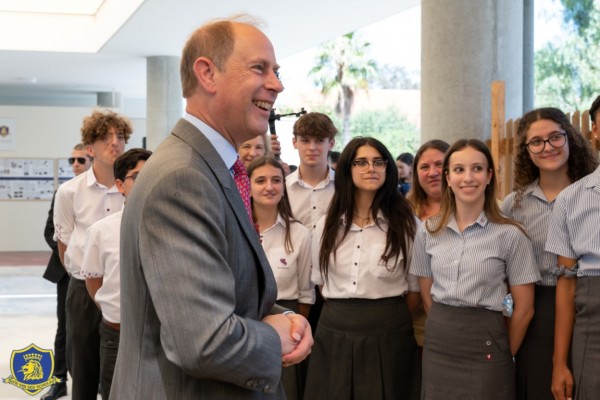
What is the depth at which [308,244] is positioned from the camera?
412cm

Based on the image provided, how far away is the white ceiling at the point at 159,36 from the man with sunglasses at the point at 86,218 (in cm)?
283

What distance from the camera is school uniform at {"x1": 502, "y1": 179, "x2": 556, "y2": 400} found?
3299 millimetres

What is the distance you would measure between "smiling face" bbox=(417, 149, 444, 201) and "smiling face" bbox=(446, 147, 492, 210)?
2.18 feet

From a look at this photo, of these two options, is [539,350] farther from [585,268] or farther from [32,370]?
[32,370]

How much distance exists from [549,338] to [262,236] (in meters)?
1.54

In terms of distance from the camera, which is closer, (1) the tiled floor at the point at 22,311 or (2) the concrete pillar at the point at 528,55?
(1) the tiled floor at the point at 22,311

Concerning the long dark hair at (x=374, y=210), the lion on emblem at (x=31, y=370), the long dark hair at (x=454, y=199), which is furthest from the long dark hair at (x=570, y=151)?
the lion on emblem at (x=31, y=370)

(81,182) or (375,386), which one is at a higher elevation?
(81,182)

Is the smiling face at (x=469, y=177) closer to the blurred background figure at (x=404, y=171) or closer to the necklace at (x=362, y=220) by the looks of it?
the necklace at (x=362, y=220)

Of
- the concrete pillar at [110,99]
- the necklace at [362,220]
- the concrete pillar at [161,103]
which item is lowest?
the necklace at [362,220]

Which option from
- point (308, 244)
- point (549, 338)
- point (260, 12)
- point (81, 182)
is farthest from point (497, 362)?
point (260, 12)

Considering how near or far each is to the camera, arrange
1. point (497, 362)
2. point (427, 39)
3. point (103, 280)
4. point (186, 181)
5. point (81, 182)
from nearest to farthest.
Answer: point (186, 181), point (497, 362), point (103, 280), point (81, 182), point (427, 39)

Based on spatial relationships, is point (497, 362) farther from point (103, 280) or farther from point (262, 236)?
point (103, 280)

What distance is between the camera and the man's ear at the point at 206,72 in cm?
165
